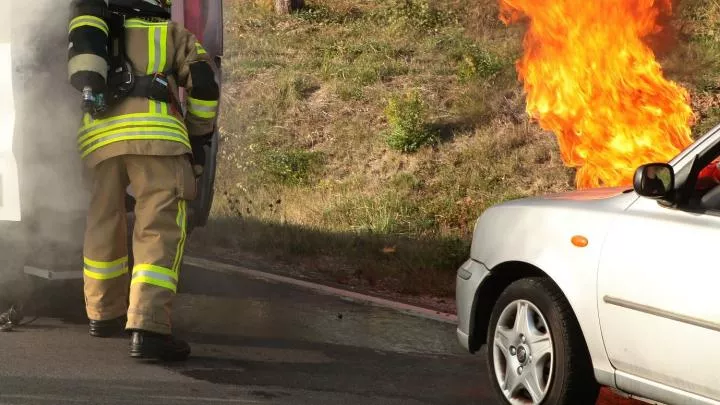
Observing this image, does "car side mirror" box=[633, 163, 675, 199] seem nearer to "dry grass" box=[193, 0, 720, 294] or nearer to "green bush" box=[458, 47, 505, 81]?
"dry grass" box=[193, 0, 720, 294]

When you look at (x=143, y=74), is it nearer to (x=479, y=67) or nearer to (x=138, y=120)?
(x=138, y=120)

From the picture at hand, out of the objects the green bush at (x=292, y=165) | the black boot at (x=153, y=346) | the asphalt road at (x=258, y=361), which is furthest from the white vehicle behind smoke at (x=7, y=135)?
the green bush at (x=292, y=165)

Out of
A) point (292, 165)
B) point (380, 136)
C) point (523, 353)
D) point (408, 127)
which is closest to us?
point (523, 353)

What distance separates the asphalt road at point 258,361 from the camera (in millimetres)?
6098

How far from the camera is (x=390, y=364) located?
6.89 m

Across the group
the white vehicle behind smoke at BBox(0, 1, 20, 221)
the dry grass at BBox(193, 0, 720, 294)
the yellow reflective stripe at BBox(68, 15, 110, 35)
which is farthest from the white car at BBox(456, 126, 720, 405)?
the dry grass at BBox(193, 0, 720, 294)

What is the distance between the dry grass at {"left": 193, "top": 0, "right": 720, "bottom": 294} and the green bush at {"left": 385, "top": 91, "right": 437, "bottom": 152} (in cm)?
10

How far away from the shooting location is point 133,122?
268 inches

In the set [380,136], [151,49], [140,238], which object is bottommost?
[380,136]

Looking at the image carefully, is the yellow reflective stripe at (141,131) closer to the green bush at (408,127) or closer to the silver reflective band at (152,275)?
the silver reflective band at (152,275)

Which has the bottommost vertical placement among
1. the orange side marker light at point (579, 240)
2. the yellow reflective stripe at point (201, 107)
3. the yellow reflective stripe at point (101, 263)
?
the yellow reflective stripe at point (101, 263)

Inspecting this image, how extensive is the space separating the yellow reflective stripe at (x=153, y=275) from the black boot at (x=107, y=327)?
0.51 metres

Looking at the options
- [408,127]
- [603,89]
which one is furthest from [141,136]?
[408,127]

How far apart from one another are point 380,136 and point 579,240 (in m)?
9.45
